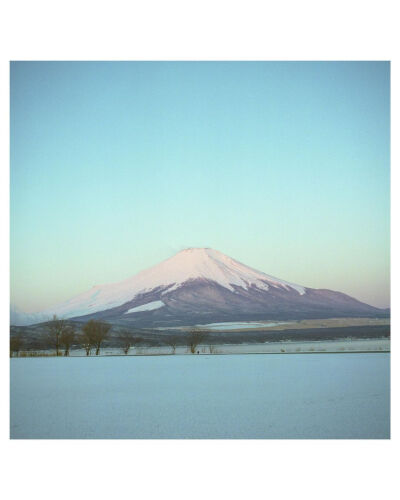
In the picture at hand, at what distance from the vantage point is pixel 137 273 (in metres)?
32.0

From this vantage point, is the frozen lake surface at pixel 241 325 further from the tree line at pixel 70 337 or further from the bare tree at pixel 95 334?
the tree line at pixel 70 337

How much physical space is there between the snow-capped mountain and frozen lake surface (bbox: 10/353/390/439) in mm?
17347

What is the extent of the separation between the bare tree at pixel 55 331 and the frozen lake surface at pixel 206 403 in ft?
23.7

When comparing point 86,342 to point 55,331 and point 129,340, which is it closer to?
point 55,331

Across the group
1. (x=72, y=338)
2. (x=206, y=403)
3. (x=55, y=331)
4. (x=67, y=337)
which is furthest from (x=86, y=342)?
(x=206, y=403)

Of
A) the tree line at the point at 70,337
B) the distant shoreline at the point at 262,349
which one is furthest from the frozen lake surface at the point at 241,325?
the tree line at the point at 70,337

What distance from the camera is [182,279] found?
99.3ft

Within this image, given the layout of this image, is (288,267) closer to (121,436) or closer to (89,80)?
(89,80)

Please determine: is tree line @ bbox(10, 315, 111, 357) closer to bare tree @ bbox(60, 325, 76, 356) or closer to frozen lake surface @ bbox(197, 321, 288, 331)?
bare tree @ bbox(60, 325, 76, 356)

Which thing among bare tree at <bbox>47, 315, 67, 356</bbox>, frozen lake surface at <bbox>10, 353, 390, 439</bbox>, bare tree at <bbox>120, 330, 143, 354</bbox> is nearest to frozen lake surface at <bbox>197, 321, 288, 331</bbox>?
bare tree at <bbox>120, 330, 143, 354</bbox>

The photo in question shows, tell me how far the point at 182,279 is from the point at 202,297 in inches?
77.6
